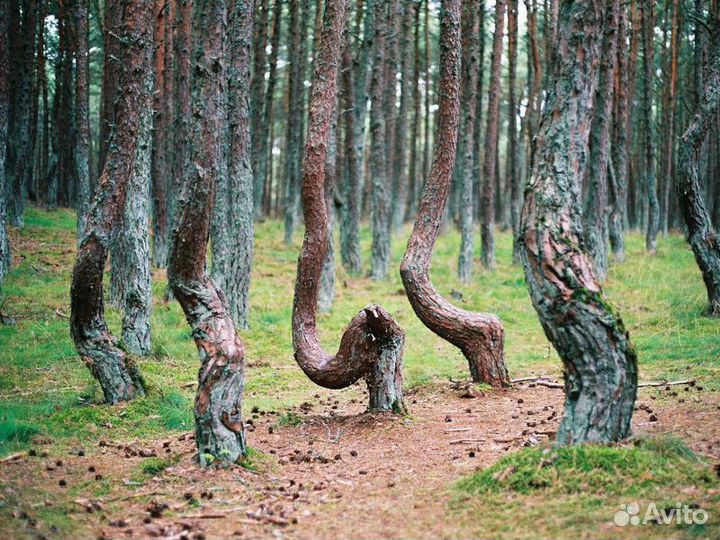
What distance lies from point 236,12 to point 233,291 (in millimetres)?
5069

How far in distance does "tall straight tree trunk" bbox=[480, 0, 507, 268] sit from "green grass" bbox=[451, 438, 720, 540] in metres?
17.2

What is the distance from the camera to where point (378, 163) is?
2142 centimetres

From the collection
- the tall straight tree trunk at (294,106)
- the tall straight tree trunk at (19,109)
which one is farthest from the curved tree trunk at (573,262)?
the tall straight tree trunk at (294,106)

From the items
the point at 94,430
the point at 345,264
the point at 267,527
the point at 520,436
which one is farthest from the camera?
the point at 345,264

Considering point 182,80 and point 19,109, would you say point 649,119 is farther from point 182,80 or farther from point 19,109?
point 19,109

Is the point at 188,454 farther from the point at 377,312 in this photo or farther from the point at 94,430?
the point at 377,312

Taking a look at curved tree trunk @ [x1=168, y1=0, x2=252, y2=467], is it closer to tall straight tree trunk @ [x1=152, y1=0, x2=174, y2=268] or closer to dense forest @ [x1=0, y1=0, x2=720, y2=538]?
dense forest @ [x1=0, y1=0, x2=720, y2=538]

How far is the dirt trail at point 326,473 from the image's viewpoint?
5.34m

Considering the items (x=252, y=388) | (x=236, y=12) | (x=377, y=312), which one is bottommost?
(x=252, y=388)

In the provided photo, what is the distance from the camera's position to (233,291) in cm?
1374

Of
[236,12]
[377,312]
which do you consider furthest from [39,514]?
[236,12]

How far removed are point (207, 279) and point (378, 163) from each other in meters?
14.7

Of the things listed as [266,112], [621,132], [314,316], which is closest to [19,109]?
[266,112]

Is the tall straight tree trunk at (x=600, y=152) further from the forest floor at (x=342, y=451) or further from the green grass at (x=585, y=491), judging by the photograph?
the green grass at (x=585, y=491)
